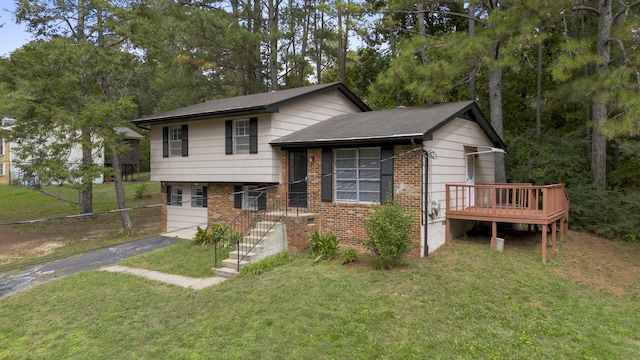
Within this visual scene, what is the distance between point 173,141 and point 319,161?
233 inches

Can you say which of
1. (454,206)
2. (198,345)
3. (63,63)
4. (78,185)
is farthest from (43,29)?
(454,206)

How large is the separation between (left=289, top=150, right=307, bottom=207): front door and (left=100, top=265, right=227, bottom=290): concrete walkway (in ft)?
10.5

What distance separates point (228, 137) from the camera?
1133cm

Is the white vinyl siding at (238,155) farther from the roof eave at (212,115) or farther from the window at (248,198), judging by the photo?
the window at (248,198)

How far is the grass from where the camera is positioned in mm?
4957

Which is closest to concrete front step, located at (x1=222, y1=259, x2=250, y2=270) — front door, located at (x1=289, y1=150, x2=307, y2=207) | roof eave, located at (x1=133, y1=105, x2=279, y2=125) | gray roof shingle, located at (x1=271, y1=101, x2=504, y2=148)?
front door, located at (x1=289, y1=150, x2=307, y2=207)

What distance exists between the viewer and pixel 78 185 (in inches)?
530

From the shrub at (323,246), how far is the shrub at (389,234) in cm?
122

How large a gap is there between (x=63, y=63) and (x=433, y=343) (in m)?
14.5

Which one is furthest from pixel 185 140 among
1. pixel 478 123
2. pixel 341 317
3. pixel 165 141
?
pixel 478 123

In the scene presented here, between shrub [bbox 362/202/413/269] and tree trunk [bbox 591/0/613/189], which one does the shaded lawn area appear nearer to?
shrub [bbox 362/202/413/269]

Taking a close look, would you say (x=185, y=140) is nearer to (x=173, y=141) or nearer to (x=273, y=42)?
(x=173, y=141)

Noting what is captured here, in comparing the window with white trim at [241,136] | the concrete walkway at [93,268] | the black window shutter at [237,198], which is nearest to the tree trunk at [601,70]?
the window with white trim at [241,136]

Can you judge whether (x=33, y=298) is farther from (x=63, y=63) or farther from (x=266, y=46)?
(x=266, y=46)
